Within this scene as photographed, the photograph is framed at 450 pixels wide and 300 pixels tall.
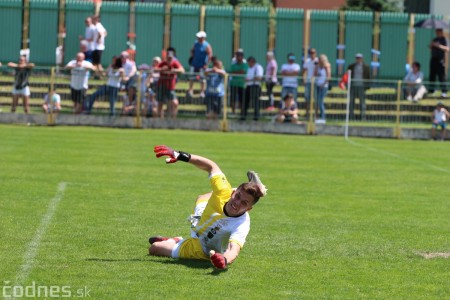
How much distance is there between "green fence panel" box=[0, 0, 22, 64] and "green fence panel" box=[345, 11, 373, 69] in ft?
40.0

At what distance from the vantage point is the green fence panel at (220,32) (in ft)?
125

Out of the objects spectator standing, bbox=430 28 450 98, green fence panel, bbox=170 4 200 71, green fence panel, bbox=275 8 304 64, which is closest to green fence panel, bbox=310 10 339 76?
green fence panel, bbox=275 8 304 64

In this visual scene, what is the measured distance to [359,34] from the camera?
39.0 metres

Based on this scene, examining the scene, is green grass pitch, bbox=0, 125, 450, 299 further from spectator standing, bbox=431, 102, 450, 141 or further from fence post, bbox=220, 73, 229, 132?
spectator standing, bbox=431, 102, 450, 141

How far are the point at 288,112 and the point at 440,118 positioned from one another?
4.51 metres

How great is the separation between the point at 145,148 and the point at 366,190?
7.73 metres

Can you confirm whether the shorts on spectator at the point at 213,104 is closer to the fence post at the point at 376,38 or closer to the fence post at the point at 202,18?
the fence post at the point at 202,18

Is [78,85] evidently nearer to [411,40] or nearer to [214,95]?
[214,95]

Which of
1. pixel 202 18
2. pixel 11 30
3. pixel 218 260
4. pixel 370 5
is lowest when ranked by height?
pixel 218 260

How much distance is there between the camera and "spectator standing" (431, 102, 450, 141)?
3066 cm

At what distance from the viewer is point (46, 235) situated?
11.4 metres

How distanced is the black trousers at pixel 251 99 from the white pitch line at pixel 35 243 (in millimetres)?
15991

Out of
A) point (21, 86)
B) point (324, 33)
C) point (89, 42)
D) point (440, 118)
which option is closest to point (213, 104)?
point (89, 42)

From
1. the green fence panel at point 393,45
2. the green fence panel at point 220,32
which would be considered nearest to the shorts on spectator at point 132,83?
the green fence panel at point 220,32
